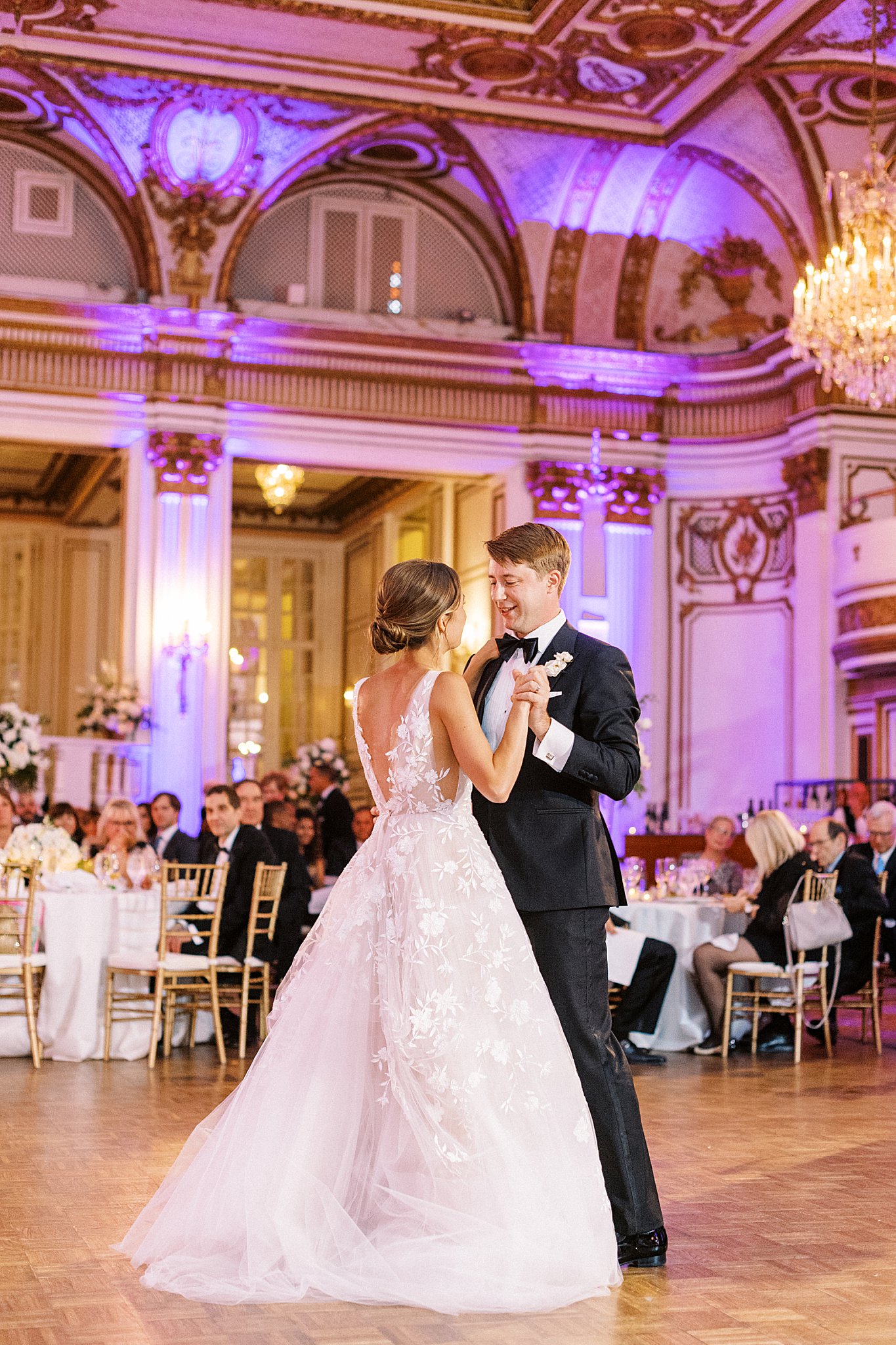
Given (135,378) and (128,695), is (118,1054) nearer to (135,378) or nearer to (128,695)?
(128,695)

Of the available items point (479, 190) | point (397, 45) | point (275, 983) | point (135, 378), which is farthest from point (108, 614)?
point (275, 983)

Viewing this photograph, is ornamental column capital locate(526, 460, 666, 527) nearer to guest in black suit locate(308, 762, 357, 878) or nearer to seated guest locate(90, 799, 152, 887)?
guest in black suit locate(308, 762, 357, 878)

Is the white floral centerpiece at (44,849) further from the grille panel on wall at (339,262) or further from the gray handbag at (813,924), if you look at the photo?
the grille panel on wall at (339,262)

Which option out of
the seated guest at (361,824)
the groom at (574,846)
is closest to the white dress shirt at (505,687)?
the groom at (574,846)

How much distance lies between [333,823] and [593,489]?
4.32 m

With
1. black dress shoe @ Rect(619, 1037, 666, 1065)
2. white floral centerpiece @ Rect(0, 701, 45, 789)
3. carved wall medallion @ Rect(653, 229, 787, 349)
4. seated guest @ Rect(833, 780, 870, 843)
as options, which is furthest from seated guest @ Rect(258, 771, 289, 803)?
carved wall medallion @ Rect(653, 229, 787, 349)

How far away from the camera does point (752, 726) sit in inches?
539

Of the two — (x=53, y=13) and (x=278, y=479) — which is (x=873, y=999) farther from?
(x=53, y=13)

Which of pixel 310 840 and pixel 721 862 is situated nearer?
pixel 721 862

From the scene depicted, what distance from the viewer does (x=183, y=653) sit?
1229 centimetres

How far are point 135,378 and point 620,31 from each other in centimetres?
459

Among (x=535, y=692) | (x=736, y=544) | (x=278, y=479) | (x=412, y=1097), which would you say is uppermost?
(x=278, y=479)

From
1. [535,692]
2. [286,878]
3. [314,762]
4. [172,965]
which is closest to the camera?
[535,692]

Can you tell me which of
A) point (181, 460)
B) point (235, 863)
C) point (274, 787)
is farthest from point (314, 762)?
point (235, 863)
